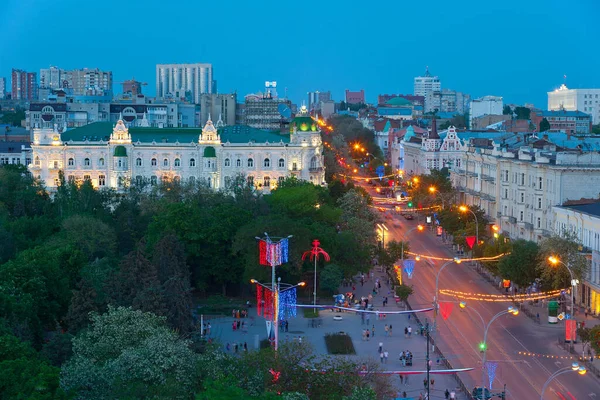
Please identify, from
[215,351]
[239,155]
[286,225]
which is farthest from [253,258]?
[239,155]

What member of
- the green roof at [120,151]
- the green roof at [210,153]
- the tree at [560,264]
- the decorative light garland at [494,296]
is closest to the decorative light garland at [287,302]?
the tree at [560,264]

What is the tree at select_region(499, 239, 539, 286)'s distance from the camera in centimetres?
5978

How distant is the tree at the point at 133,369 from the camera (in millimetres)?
34225

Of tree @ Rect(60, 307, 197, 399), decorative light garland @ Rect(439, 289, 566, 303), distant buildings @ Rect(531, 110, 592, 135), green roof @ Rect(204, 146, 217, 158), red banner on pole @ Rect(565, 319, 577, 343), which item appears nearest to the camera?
tree @ Rect(60, 307, 197, 399)

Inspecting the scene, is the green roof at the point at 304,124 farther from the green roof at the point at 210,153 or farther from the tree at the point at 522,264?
the tree at the point at 522,264

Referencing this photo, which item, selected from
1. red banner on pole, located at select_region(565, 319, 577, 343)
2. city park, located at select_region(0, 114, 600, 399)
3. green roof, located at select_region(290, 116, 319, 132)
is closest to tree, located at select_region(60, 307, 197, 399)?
A: city park, located at select_region(0, 114, 600, 399)

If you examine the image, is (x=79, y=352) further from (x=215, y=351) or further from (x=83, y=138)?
(x=83, y=138)

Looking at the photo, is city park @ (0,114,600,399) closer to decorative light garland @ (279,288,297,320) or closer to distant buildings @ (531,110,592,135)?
decorative light garland @ (279,288,297,320)

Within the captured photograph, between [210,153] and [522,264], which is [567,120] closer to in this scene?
[210,153]

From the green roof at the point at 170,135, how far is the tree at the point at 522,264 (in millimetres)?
51671

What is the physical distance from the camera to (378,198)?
11300cm

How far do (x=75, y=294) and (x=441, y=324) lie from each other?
18.5 metres

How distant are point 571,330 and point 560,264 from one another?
291 inches

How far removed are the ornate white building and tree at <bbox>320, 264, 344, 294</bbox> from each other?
148 feet
